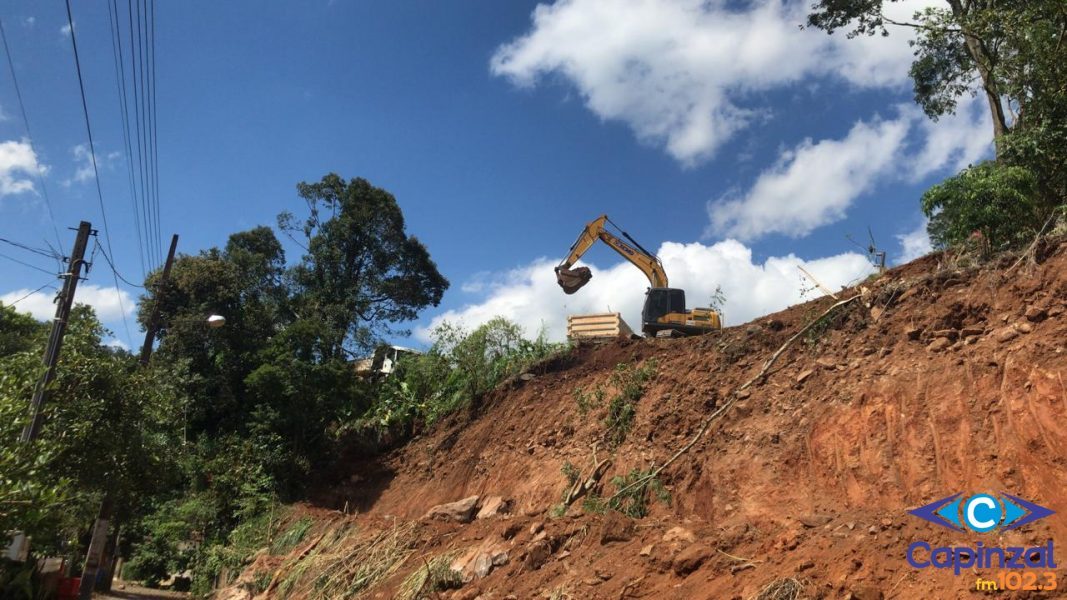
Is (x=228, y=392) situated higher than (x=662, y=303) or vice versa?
(x=662, y=303)

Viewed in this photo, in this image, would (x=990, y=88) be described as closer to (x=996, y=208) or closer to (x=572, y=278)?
(x=996, y=208)

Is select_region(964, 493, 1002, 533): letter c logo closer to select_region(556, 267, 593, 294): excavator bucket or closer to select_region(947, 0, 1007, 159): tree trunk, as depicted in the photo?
select_region(947, 0, 1007, 159): tree trunk

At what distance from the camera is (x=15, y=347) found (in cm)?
2617

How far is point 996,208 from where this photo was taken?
1128 centimetres

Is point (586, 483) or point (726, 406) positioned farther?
point (586, 483)

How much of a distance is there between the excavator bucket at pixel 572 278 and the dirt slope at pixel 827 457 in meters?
6.74

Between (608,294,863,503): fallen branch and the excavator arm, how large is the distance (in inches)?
357

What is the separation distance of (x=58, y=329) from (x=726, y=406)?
1159 cm

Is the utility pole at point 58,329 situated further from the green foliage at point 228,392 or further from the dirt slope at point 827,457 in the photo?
the dirt slope at point 827,457

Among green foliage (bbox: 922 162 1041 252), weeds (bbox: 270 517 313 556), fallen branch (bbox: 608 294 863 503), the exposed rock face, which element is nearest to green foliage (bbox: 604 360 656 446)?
fallen branch (bbox: 608 294 863 503)

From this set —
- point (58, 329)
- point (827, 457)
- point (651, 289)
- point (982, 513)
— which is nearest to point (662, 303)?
point (651, 289)

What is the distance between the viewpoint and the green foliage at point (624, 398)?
13.7 m

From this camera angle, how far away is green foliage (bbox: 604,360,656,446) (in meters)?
13.7

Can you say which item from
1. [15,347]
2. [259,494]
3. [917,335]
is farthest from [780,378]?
[15,347]
